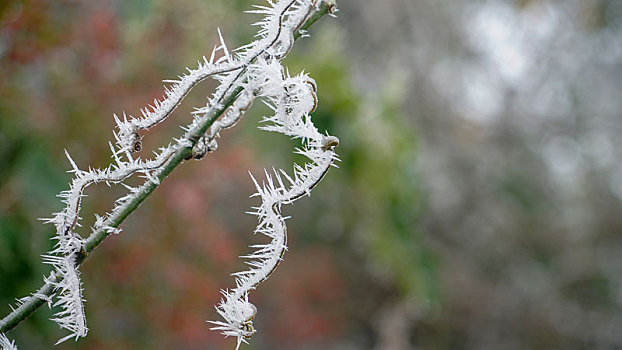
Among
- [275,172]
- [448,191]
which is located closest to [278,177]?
[275,172]

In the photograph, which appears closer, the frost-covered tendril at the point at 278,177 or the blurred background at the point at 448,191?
the frost-covered tendril at the point at 278,177

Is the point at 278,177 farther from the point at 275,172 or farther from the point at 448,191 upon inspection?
the point at 448,191

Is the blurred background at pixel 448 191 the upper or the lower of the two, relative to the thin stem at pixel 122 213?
upper

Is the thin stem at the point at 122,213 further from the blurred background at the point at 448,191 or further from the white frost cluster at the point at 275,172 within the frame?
the blurred background at the point at 448,191

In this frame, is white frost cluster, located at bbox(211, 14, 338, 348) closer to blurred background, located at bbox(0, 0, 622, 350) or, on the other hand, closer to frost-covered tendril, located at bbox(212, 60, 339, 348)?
frost-covered tendril, located at bbox(212, 60, 339, 348)

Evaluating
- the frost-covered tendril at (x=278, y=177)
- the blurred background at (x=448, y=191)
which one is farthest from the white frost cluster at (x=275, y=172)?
the blurred background at (x=448, y=191)

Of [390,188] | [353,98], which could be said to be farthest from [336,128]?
[390,188]

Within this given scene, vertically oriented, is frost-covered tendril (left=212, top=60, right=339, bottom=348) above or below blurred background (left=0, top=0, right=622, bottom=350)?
below

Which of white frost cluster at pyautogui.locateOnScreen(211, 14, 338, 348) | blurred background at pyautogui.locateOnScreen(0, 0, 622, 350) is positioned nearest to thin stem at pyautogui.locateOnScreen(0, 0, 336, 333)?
white frost cluster at pyautogui.locateOnScreen(211, 14, 338, 348)
